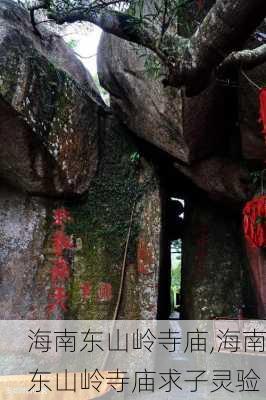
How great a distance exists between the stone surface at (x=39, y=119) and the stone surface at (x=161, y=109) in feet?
2.26

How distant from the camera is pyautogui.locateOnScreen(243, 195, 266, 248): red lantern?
16.7ft

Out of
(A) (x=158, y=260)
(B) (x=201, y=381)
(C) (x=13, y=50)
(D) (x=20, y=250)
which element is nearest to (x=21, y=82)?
(C) (x=13, y=50)

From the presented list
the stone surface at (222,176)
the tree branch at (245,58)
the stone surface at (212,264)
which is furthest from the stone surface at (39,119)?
the tree branch at (245,58)

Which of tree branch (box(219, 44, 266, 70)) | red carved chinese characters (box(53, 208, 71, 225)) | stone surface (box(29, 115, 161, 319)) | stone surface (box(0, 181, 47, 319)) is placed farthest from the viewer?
red carved chinese characters (box(53, 208, 71, 225))

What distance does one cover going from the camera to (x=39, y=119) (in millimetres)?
5223

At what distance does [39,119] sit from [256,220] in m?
3.20

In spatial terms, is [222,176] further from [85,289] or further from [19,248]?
[19,248]

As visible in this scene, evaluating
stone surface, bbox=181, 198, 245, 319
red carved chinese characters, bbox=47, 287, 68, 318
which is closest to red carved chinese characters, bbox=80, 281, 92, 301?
red carved chinese characters, bbox=47, 287, 68, 318

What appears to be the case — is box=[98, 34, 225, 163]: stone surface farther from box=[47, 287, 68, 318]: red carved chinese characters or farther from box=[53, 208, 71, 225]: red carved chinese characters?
box=[47, 287, 68, 318]: red carved chinese characters

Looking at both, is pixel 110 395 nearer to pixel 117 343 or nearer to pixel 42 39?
pixel 117 343

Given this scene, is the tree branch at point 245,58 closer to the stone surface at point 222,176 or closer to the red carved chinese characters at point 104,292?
the stone surface at point 222,176

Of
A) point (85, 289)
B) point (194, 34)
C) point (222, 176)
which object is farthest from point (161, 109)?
point (85, 289)

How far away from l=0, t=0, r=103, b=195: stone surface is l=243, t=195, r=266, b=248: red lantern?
2.53m

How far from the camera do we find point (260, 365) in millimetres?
5531
